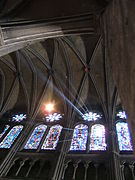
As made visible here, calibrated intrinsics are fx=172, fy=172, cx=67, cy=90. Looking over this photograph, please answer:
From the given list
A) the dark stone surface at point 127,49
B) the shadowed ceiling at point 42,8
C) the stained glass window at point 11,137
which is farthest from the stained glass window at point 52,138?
the dark stone surface at point 127,49

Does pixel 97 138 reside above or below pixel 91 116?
below

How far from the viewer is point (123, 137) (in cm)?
909

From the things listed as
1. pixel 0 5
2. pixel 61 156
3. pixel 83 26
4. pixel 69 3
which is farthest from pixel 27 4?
pixel 61 156

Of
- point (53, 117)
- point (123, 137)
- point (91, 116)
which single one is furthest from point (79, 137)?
point (53, 117)

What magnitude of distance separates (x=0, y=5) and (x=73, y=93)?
8434 millimetres

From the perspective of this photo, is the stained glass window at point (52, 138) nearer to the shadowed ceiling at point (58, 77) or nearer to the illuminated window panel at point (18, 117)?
the shadowed ceiling at point (58, 77)

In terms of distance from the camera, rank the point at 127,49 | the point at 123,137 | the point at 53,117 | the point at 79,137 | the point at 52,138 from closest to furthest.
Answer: the point at 127,49
the point at 123,137
the point at 79,137
the point at 52,138
the point at 53,117

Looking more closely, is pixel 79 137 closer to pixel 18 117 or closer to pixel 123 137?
pixel 123 137

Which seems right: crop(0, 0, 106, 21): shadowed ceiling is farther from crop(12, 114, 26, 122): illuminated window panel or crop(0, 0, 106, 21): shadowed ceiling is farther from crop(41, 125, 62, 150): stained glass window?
crop(12, 114, 26, 122): illuminated window panel

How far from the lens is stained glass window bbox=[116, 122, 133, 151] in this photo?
8477mm

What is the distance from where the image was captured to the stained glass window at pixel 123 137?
8477mm

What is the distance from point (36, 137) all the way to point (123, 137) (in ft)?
16.4

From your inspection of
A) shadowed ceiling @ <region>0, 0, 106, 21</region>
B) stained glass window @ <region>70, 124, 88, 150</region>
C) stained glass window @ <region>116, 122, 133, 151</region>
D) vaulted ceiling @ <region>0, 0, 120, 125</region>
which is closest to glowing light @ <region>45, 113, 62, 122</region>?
vaulted ceiling @ <region>0, 0, 120, 125</region>

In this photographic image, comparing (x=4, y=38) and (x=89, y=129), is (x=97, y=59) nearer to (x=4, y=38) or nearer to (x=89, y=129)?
(x=89, y=129)
